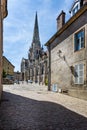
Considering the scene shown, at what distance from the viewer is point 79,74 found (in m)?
15.8

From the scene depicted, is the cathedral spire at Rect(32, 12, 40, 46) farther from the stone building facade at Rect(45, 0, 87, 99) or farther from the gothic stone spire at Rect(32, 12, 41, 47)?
the stone building facade at Rect(45, 0, 87, 99)

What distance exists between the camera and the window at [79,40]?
15.7 m

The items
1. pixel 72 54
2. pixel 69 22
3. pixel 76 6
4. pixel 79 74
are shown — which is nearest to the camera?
pixel 79 74

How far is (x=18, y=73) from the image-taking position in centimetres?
9938

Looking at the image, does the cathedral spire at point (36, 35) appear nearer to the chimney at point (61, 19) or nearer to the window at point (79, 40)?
the chimney at point (61, 19)

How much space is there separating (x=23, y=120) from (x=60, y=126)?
55.9 inches

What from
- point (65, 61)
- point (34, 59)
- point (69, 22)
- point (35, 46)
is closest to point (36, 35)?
point (35, 46)

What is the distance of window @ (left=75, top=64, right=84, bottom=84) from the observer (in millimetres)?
15273

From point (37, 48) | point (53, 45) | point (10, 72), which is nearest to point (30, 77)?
point (10, 72)

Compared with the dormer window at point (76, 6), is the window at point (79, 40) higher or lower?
lower

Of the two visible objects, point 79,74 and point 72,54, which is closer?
point 79,74

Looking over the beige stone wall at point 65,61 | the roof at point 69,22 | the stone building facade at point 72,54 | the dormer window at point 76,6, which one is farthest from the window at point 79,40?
the dormer window at point 76,6

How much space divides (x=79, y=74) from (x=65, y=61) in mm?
3517

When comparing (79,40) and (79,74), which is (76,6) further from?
(79,74)
